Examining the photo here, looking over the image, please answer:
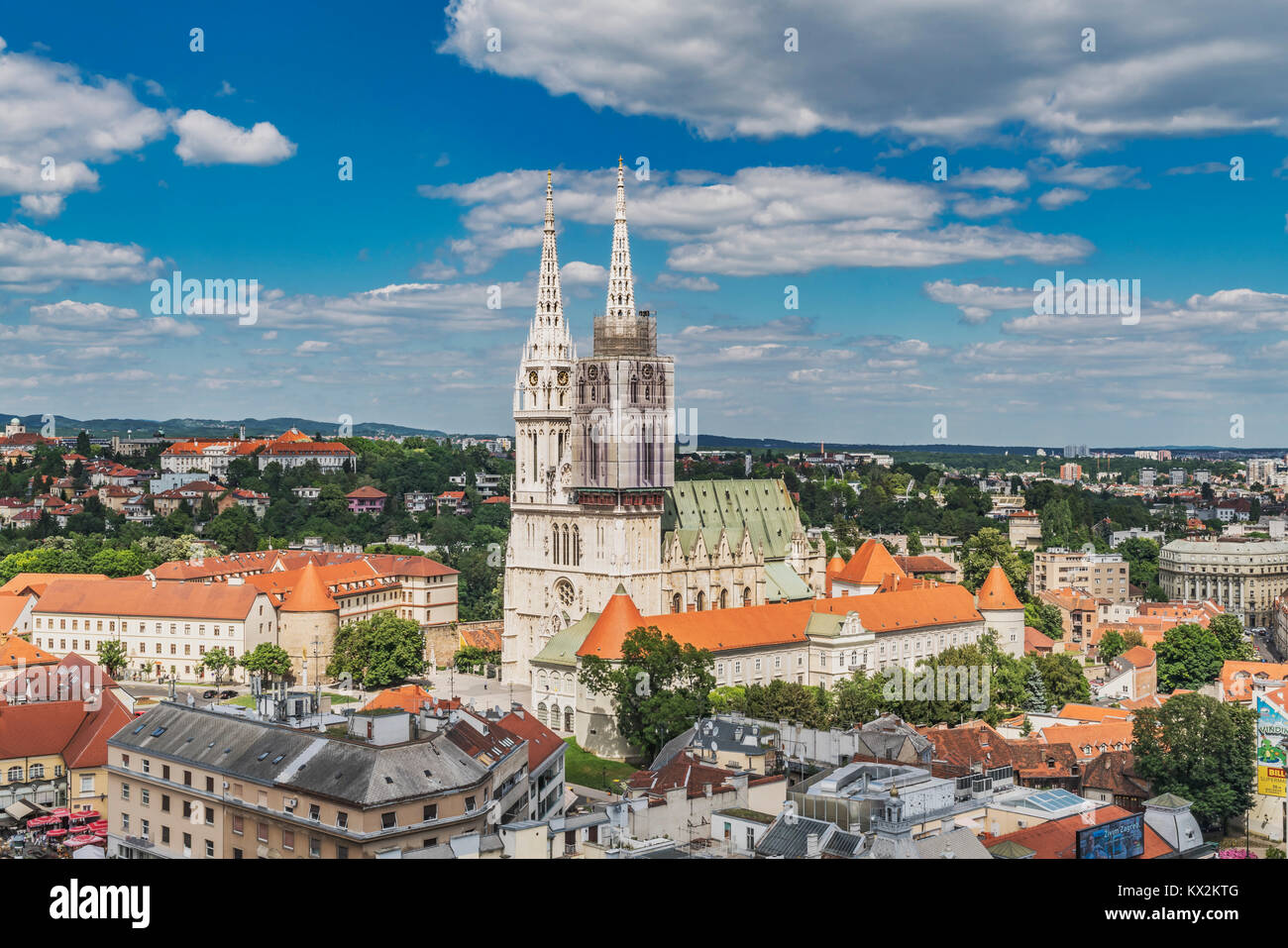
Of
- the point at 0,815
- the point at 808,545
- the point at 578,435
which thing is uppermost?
the point at 578,435

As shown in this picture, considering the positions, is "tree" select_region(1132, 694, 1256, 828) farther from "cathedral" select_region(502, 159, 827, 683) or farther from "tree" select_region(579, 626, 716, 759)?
"cathedral" select_region(502, 159, 827, 683)

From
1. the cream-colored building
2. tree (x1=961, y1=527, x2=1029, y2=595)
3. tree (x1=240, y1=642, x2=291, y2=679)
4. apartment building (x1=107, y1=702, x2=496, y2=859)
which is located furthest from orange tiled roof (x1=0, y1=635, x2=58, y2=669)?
the cream-colored building
